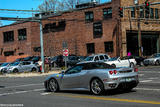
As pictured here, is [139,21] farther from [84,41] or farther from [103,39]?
[84,41]

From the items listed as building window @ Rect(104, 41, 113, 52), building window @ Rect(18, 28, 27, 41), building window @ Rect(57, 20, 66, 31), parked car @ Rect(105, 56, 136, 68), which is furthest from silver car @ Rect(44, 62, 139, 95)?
building window @ Rect(18, 28, 27, 41)

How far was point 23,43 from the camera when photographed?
2414 inches

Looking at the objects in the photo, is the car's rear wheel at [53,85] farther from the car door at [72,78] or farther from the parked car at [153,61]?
the parked car at [153,61]

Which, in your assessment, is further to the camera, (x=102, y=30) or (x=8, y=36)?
(x=8, y=36)

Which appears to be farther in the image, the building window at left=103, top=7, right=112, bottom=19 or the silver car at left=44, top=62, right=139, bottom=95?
the building window at left=103, top=7, right=112, bottom=19

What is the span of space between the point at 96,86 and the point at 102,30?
34.9 metres

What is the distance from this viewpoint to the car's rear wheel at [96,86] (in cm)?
1155

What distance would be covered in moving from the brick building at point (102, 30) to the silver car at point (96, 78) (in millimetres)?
26920

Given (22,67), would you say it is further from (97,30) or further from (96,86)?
(96,86)

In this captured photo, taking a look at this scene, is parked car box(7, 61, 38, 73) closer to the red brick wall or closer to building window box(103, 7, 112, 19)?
the red brick wall

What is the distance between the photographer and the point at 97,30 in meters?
46.8

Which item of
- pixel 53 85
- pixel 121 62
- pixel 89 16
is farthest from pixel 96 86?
pixel 89 16

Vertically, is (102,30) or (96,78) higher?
(102,30)

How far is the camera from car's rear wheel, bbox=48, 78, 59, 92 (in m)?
13.7
